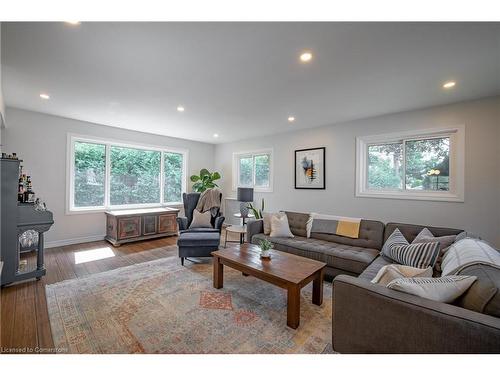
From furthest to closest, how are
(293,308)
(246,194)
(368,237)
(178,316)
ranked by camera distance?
(246,194) < (368,237) < (178,316) < (293,308)

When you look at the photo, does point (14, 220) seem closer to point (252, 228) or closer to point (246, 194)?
point (252, 228)

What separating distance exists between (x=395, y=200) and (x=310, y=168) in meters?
1.68

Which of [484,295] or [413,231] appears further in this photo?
[413,231]

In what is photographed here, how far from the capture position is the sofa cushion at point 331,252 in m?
2.56

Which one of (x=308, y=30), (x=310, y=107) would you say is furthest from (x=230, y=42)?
(x=310, y=107)

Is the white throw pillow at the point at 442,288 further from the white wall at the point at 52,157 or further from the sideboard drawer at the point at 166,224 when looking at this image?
the white wall at the point at 52,157

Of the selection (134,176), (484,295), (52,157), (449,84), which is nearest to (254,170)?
(134,176)

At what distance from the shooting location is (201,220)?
13.4 ft

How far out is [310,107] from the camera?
3453 mm

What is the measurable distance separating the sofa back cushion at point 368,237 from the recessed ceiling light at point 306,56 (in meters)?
2.41

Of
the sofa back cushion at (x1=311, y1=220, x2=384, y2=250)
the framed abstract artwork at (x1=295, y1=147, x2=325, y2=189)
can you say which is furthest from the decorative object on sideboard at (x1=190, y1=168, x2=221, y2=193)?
the sofa back cushion at (x1=311, y1=220, x2=384, y2=250)

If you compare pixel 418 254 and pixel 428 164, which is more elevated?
pixel 428 164
